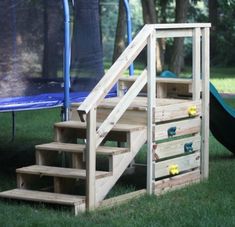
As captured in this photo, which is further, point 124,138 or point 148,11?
point 148,11

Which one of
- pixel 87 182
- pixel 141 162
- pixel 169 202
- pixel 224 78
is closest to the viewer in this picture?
pixel 87 182

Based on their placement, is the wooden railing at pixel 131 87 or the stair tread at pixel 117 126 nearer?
the wooden railing at pixel 131 87

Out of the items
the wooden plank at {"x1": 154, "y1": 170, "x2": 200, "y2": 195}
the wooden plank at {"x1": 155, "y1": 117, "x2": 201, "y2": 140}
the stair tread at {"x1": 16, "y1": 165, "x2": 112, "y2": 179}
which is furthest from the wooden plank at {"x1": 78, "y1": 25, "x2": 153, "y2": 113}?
the wooden plank at {"x1": 154, "y1": 170, "x2": 200, "y2": 195}

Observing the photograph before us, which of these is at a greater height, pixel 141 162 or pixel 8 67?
pixel 8 67

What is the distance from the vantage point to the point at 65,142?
289 inches

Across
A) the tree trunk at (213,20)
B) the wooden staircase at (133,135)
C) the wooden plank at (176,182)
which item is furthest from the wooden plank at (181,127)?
the tree trunk at (213,20)

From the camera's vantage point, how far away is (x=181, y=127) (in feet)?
24.6

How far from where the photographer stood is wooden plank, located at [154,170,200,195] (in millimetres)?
7170

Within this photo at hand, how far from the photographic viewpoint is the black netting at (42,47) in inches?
307

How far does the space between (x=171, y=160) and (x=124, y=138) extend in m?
0.54

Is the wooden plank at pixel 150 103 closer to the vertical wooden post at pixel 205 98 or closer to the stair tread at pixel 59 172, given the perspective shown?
the stair tread at pixel 59 172

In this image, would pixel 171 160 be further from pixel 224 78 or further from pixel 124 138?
pixel 224 78

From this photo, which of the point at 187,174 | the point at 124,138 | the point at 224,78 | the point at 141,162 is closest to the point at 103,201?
the point at 124,138

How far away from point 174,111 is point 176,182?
735 millimetres
